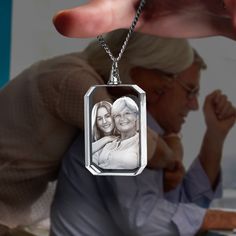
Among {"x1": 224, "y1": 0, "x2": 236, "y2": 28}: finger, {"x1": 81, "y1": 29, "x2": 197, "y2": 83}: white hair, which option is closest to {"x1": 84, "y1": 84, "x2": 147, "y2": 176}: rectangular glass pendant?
{"x1": 224, "y1": 0, "x2": 236, "y2": 28}: finger

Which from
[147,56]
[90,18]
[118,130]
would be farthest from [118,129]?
[147,56]

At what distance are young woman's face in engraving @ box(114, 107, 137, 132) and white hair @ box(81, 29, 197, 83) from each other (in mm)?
433

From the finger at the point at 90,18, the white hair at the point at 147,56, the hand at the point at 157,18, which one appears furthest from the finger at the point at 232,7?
the white hair at the point at 147,56

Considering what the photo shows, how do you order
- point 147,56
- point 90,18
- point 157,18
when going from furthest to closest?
1. point 147,56
2. point 157,18
3. point 90,18

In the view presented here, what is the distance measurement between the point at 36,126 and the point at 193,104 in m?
0.35

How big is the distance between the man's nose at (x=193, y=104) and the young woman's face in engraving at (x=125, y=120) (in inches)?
19.1

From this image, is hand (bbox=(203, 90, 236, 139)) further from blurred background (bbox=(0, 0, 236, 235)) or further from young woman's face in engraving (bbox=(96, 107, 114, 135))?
young woman's face in engraving (bbox=(96, 107, 114, 135))

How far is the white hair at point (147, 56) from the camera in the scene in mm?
1355

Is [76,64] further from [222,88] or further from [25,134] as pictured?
[222,88]

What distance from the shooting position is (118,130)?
0.92 meters

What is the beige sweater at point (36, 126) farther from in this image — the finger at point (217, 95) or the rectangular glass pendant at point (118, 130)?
the rectangular glass pendant at point (118, 130)

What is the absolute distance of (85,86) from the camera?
4.47 ft

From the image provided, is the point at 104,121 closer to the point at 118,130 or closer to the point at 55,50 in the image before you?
the point at 118,130

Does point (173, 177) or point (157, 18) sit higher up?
Result: point (157, 18)
